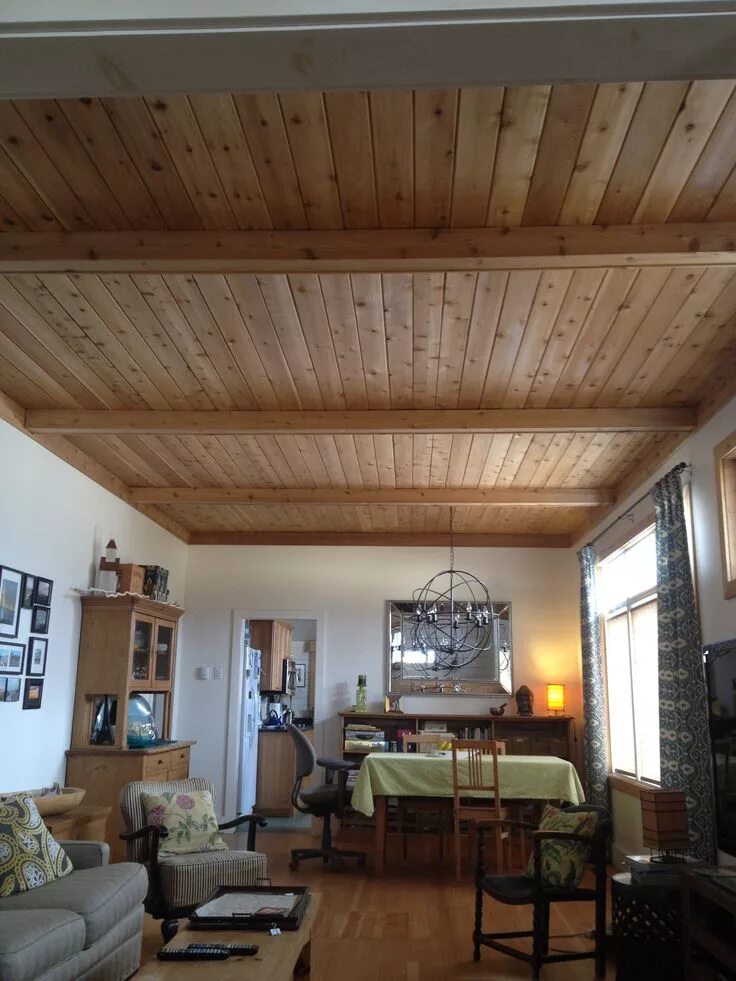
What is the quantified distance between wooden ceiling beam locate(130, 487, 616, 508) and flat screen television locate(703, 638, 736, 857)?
2.88m

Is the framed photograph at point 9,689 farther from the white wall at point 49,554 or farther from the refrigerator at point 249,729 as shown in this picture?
the refrigerator at point 249,729

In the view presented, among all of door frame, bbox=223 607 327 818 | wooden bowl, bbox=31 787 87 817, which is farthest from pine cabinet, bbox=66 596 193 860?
door frame, bbox=223 607 327 818

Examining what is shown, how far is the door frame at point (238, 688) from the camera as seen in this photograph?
889cm

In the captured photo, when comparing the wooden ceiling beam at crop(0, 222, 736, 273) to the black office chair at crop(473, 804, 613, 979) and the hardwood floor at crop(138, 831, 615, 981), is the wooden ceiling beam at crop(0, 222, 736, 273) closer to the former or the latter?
the black office chair at crop(473, 804, 613, 979)

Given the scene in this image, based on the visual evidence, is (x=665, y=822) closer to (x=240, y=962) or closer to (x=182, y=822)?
(x=240, y=962)

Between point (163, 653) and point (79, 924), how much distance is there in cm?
411

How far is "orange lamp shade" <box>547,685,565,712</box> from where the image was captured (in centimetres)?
872

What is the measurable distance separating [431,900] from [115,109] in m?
5.15

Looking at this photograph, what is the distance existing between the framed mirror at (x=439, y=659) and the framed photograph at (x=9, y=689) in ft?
14.2

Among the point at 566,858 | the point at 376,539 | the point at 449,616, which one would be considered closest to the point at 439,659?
the point at 449,616

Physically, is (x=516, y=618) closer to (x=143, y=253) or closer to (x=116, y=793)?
(x=116, y=793)

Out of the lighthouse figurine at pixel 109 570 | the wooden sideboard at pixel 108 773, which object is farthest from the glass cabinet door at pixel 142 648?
the wooden sideboard at pixel 108 773

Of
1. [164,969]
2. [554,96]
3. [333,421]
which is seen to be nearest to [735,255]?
[554,96]

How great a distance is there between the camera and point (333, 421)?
5.51 metres
